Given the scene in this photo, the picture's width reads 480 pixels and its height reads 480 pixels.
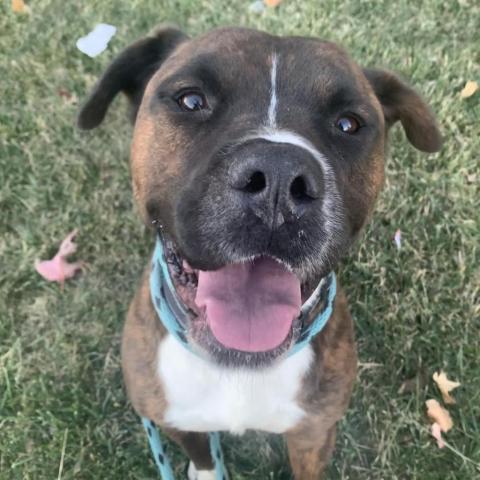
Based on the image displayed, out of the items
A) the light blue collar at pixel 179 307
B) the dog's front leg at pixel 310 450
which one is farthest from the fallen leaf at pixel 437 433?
the light blue collar at pixel 179 307

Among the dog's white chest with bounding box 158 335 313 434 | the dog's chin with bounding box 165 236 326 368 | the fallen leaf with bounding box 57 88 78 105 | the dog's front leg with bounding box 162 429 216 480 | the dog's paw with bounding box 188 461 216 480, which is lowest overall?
the dog's paw with bounding box 188 461 216 480

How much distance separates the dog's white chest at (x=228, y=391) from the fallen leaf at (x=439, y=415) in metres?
1.10

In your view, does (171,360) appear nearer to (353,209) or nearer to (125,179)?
(353,209)

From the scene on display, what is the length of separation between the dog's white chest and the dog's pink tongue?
1.25 ft

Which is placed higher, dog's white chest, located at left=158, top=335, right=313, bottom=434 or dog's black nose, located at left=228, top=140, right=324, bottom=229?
dog's black nose, located at left=228, top=140, right=324, bottom=229

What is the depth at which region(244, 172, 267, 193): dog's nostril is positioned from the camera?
2061 mm

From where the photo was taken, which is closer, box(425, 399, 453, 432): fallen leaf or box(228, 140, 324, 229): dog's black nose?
box(228, 140, 324, 229): dog's black nose

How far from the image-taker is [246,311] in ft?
8.20

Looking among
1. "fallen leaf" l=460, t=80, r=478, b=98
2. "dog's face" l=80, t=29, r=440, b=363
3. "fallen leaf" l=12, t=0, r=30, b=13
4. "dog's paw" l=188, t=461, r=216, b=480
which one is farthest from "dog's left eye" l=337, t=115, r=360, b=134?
"fallen leaf" l=12, t=0, r=30, b=13

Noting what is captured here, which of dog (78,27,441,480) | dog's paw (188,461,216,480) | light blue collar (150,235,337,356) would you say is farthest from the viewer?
dog's paw (188,461,216,480)

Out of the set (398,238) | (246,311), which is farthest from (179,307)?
(398,238)

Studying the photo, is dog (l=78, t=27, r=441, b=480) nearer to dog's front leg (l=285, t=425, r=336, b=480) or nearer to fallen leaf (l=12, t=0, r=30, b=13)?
dog's front leg (l=285, t=425, r=336, b=480)

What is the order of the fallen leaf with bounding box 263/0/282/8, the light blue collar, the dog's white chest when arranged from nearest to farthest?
the light blue collar
the dog's white chest
the fallen leaf with bounding box 263/0/282/8

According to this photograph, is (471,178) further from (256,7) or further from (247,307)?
(247,307)
